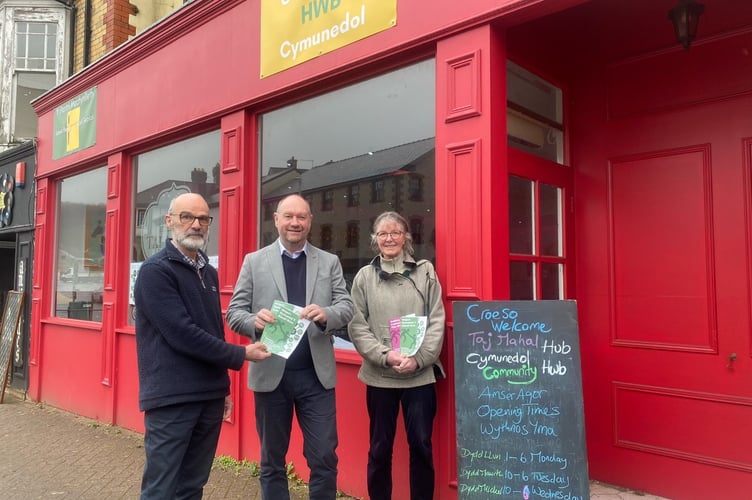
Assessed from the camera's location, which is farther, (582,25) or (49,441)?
(49,441)

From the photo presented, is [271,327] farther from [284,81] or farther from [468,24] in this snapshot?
[284,81]

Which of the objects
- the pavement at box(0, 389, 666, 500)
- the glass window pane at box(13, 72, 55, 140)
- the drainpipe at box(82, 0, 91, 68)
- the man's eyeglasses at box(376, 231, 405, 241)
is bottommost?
the pavement at box(0, 389, 666, 500)

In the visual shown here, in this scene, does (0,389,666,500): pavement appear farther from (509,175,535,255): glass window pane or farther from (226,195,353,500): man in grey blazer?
(509,175,535,255): glass window pane

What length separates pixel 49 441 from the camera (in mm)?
5773

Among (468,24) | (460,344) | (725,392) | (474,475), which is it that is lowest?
(474,475)

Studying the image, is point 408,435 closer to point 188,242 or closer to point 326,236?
point 188,242

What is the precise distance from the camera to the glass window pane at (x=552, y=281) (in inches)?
151

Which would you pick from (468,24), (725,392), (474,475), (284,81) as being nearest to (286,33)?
(284,81)

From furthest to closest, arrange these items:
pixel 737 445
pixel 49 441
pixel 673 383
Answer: pixel 49 441 < pixel 673 383 < pixel 737 445

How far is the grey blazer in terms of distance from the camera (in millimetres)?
3133

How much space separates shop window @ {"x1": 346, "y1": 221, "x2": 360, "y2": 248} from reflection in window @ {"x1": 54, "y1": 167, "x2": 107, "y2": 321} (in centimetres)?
405

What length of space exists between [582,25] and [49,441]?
6235 mm

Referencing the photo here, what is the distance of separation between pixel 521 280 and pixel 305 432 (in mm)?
1641

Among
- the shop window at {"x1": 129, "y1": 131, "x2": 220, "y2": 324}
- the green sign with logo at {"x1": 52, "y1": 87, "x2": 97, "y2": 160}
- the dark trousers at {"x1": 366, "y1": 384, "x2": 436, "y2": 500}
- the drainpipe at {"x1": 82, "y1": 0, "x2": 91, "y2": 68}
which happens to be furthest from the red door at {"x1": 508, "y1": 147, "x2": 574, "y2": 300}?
the drainpipe at {"x1": 82, "y1": 0, "x2": 91, "y2": 68}
